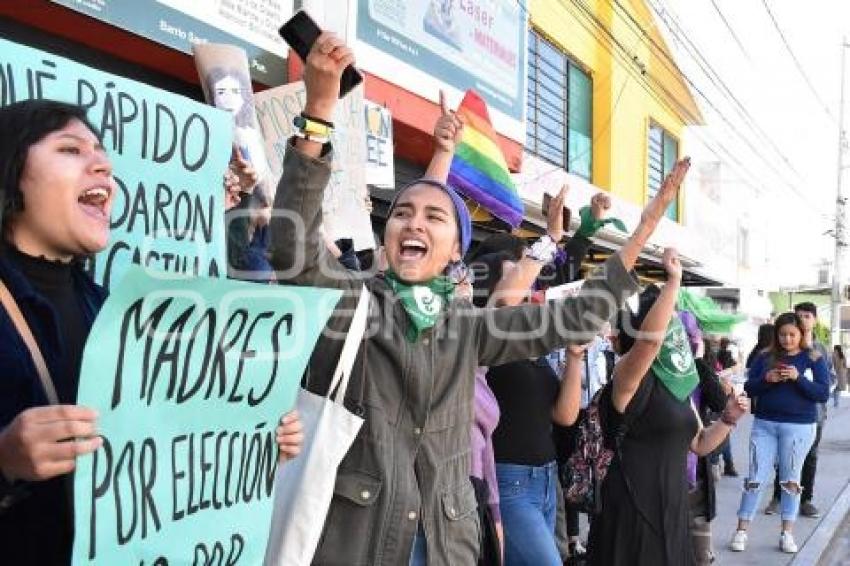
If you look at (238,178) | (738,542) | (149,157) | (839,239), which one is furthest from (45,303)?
(839,239)

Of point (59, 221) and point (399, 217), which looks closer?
point (59, 221)

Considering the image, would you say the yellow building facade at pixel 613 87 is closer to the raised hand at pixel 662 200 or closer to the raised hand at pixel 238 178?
the raised hand at pixel 662 200

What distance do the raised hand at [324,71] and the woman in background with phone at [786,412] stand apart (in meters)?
5.86

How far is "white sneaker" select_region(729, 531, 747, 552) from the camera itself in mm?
6539

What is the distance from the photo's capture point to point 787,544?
21.5 feet

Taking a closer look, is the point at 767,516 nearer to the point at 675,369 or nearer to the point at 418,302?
the point at 675,369

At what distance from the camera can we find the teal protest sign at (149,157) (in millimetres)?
2039

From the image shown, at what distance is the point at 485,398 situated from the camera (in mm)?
3375

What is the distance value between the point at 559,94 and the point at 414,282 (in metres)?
12.7

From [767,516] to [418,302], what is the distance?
6874 mm

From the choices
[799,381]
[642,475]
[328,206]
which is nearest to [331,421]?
[328,206]

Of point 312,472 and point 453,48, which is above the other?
point 453,48

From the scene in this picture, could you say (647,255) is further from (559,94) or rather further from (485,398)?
(485,398)

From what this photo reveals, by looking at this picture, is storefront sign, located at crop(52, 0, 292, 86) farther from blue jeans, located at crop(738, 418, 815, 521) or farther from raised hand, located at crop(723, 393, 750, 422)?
blue jeans, located at crop(738, 418, 815, 521)
